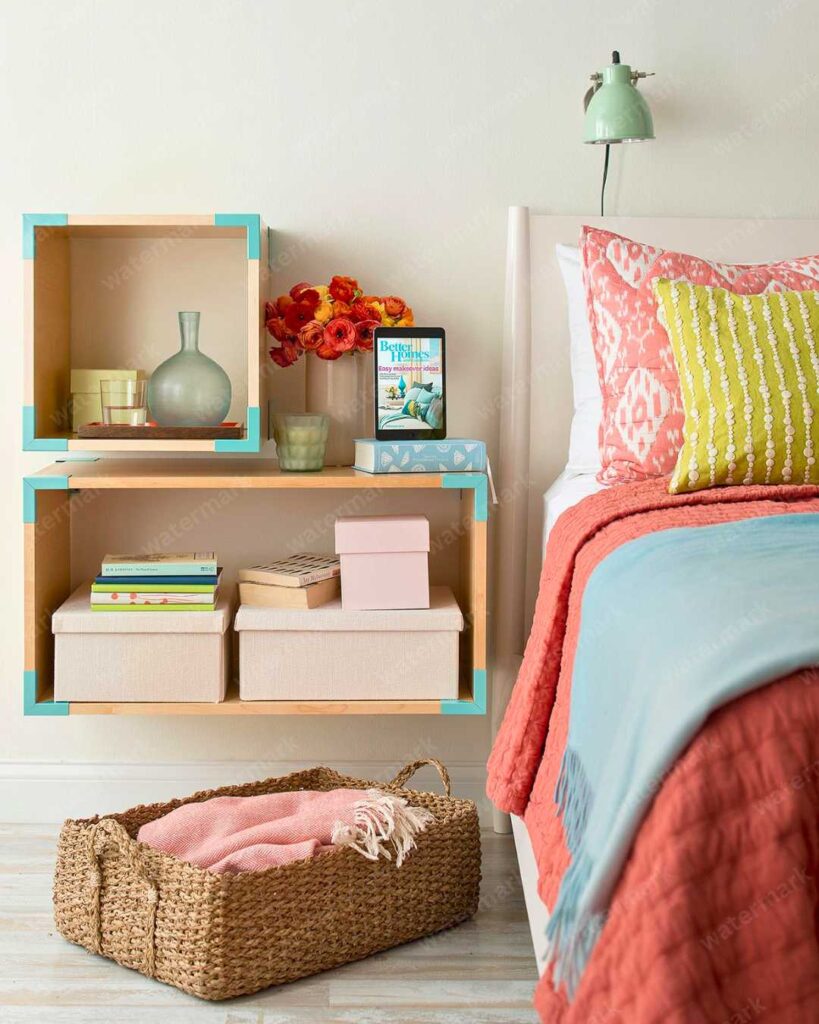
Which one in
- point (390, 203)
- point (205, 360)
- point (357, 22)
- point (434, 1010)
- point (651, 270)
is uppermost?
point (357, 22)

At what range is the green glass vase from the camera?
2.24m

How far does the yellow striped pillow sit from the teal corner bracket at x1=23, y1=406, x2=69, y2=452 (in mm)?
1123

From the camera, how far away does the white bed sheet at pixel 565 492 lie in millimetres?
2080

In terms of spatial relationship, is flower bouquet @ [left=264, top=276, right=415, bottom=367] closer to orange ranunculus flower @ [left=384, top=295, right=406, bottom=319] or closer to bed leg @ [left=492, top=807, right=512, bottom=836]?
orange ranunculus flower @ [left=384, top=295, right=406, bottom=319]

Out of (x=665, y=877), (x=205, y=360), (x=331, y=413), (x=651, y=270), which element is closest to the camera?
(x=665, y=877)

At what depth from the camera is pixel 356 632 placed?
219 cm

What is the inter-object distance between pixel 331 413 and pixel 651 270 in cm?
72


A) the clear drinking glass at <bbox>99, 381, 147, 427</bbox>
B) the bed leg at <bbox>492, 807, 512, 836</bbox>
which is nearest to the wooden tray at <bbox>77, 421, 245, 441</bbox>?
the clear drinking glass at <bbox>99, 381, 147, 427</bbox>

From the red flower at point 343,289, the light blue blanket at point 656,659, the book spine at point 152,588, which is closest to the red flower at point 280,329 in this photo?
the red flower at point 343,289

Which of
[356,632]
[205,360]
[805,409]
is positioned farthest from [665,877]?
[205,360]

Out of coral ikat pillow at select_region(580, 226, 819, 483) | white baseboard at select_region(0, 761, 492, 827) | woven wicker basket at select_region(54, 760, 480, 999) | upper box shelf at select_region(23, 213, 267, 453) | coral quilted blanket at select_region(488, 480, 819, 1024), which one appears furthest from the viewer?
white baseboard at select_region(0, 761, 492, 827)

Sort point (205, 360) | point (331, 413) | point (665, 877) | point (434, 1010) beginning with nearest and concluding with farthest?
point (665, 877)
point (434, 1010)
point (205, 360)
point (331, 413)

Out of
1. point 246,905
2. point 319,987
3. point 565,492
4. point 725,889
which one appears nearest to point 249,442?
point 565,492

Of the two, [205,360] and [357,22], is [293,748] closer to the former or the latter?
[205,360]
